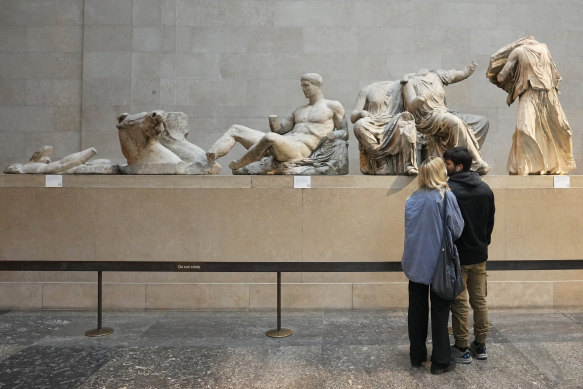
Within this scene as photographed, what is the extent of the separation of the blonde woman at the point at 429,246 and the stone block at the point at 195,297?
2.67 metres

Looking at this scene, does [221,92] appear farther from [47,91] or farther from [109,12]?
[47,91]

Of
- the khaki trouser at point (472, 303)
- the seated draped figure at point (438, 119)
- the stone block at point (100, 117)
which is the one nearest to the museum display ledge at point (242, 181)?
the seated draped figure at point (438, 119)

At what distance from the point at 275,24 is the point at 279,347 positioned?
7.59m

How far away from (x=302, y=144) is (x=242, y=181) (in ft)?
3.36

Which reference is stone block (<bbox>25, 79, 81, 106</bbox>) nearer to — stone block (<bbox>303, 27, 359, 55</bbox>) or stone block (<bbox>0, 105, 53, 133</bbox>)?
stone block (<bbox>0, 105, 53, 133</bbox>)

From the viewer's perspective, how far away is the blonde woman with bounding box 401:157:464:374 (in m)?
3.39

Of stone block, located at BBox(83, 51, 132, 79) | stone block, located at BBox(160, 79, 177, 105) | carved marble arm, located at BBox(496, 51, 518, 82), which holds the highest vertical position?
stone block, located at BBox(83, 51, 132, 79)

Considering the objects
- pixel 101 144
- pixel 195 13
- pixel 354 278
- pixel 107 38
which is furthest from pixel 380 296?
pixel 107 38

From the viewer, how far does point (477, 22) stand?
9656 millimetres

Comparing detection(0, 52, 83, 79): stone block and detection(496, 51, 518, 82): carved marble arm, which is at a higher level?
detection(0, 52, 83, 79): stone block

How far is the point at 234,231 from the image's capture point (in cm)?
567

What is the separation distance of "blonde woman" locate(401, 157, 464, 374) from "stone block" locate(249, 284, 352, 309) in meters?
2.03

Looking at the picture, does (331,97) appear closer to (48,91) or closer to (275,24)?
(275,24)

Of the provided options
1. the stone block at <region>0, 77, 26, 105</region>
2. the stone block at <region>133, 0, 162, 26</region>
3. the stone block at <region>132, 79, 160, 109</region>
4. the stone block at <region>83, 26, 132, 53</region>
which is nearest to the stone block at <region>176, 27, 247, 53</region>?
the stone block at <region>133, 0, 162, 26</region>
